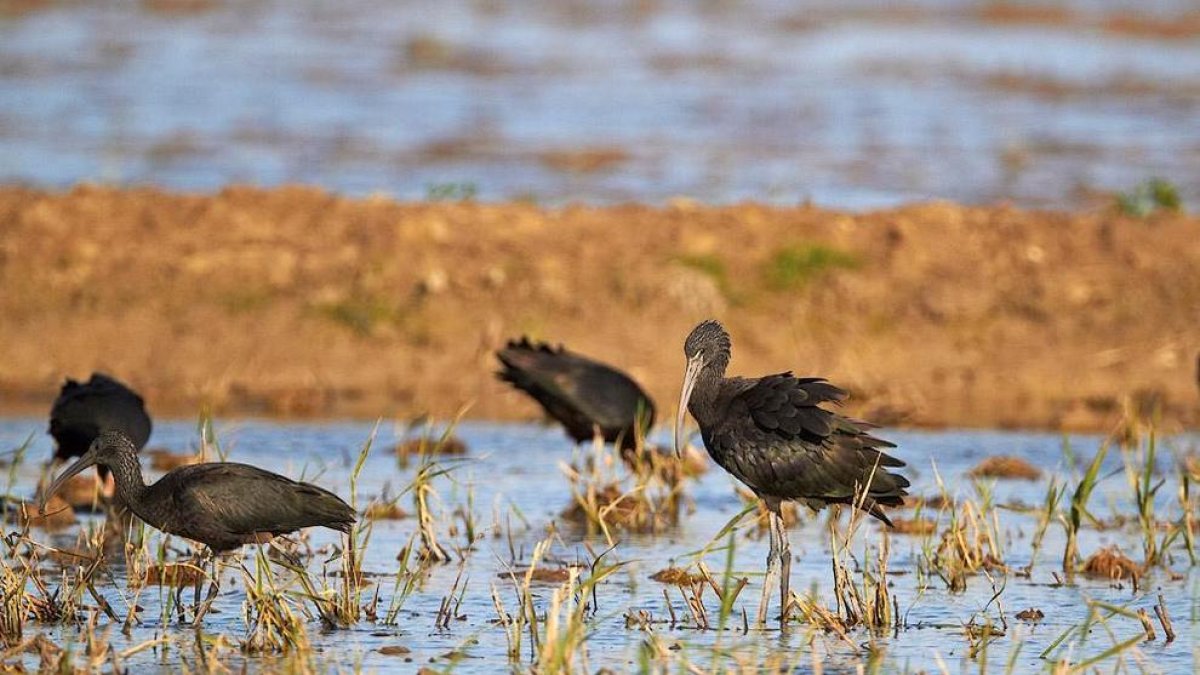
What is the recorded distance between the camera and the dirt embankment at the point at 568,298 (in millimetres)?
16266

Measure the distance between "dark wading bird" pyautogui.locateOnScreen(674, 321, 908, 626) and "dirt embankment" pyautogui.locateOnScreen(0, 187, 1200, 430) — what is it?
6.10 metres

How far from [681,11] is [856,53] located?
6.35 meters

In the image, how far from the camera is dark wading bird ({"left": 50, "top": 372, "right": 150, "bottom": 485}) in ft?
37.4

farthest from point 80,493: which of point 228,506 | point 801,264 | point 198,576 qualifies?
point 801,264

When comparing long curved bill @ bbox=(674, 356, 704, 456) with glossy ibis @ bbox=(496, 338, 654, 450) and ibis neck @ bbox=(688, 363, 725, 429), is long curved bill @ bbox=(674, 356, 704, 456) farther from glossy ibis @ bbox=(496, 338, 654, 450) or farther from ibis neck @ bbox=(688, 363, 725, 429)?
glossy ibis @ bbox=(496, 338, 654, 450)

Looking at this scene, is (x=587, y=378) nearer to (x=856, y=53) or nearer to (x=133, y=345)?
(x=133, y=345)

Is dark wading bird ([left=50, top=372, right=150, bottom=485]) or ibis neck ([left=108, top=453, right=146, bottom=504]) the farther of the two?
dark wading bird ([left=50, top=372, right=150, bottom=485])

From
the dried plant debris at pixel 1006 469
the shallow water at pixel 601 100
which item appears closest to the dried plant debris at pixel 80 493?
the dried plant debris at pixel 1006 469

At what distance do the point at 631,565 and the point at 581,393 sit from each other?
2659 mm

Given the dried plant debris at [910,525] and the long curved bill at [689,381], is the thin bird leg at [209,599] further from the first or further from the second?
the dried plant debris at [910,525]

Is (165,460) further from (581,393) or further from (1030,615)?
(1030,615)

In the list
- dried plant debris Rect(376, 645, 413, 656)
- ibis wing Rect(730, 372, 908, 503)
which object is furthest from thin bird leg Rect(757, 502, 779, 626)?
dried plant debris Rect(376, 645, 413, 656)

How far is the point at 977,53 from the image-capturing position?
3192 centimetres

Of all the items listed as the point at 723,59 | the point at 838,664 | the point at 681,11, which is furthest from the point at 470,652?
the point at 681,11
